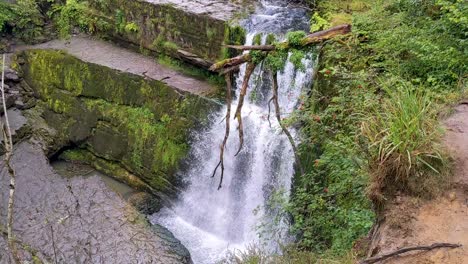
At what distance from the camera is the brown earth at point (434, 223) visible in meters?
2.99

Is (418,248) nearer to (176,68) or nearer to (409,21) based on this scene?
(409,21)

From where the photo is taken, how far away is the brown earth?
2.99m

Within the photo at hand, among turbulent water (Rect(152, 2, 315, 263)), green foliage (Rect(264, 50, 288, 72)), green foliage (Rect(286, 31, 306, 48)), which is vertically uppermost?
green foliage (Rect(286, 31, 306, 48))

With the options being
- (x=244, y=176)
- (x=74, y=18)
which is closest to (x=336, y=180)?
(x=244, y=176)

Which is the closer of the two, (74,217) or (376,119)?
(376,119)

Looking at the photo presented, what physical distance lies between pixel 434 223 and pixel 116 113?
6625 millimetres

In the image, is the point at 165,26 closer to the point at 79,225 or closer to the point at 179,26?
the point at 179,26

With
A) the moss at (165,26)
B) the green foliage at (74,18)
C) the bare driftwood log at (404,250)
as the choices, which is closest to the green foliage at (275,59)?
the bare driftwood log at (404,250)

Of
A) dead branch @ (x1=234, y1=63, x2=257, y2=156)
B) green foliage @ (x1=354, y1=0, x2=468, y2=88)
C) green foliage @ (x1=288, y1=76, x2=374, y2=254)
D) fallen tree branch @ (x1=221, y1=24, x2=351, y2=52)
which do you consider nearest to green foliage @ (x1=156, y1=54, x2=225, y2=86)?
green foliage @ (x1=288, y1=76, x2=374, y2=254)

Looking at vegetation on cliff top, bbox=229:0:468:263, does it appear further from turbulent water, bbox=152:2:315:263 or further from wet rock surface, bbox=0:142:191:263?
wet rock surface, bbox=0:142:191:263

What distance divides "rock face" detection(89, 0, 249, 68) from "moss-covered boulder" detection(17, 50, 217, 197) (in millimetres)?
937

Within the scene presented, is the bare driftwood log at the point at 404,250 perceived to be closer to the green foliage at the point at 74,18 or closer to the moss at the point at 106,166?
the moss at the point at 106,166

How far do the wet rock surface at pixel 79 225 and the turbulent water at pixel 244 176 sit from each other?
658 millimetres

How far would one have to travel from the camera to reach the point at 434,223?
10.4 ft
